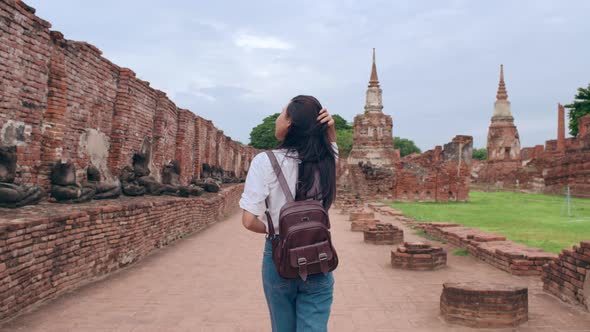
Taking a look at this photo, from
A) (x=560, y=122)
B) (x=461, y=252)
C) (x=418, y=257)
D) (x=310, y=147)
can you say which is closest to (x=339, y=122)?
(x=560, y=122)

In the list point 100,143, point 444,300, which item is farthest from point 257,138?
point 444,300

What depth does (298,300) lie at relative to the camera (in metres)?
2.14

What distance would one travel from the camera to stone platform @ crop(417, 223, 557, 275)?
6027 millimetres

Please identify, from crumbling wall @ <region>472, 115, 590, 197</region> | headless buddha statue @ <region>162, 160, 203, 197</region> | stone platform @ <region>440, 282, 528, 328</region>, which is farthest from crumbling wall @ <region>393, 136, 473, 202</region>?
stone platform @ <region>440, 282, 528, 328</region>

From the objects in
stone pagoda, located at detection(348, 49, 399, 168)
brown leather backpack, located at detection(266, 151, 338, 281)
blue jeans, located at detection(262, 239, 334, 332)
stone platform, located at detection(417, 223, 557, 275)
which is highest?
stone pagoda, located at detection(348, 49, 399, 168)

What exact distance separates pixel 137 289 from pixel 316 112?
12.2ft

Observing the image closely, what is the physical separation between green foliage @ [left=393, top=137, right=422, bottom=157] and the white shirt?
72.0m

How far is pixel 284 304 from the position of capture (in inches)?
85.3

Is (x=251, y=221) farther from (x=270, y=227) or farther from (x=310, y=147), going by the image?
(x=310, y=147)

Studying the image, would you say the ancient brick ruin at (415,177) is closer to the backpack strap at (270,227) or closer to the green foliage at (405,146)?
the backpack strap at (270,227)

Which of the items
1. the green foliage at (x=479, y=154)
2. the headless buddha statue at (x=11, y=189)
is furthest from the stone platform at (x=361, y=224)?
the green foliage at (x=479, y=154)

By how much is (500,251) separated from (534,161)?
2813cm

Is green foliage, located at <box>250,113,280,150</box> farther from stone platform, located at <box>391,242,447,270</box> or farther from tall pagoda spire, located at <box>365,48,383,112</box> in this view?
stone platform, located at <box>391,242,447,270</box>

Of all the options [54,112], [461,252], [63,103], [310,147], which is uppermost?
[63,103]
